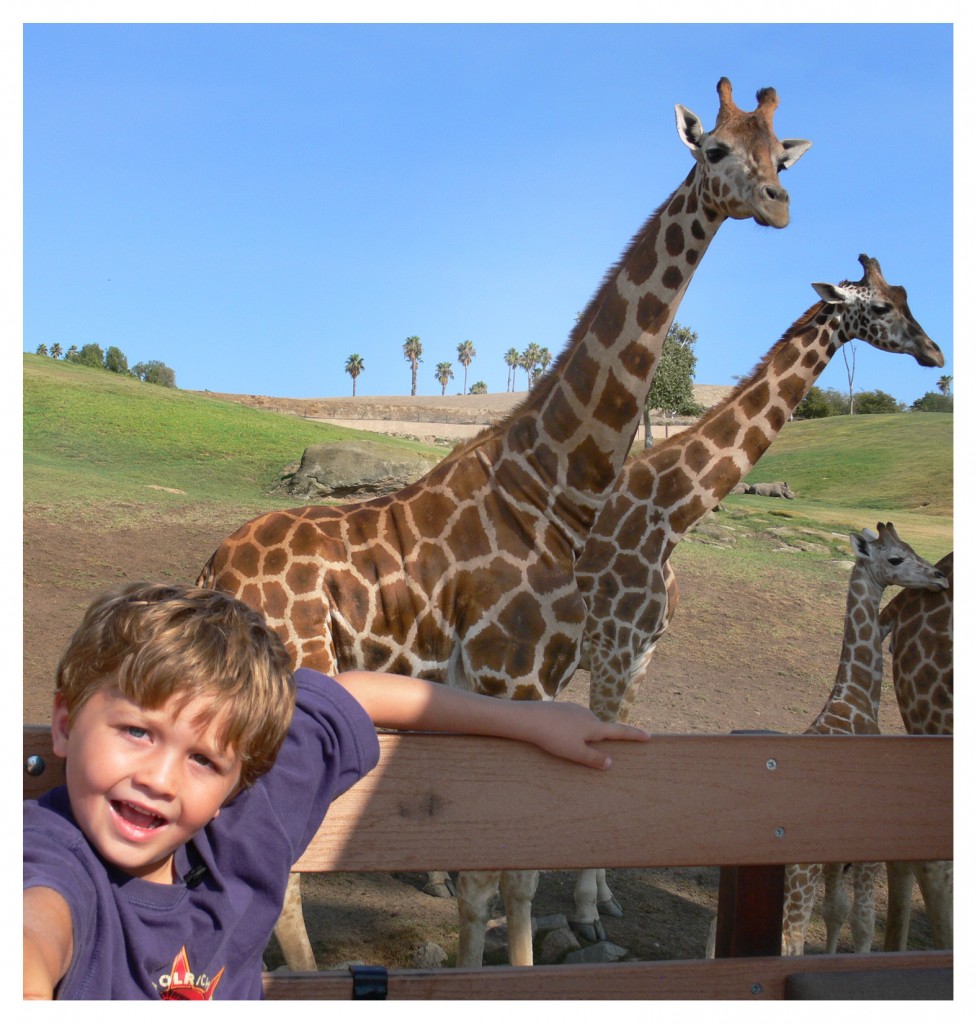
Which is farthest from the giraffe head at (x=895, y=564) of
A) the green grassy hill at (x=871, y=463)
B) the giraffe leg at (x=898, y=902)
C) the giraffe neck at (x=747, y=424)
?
the green grassy hill at (x=871, y=463)

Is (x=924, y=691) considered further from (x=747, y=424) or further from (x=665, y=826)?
(x=665, y=826)

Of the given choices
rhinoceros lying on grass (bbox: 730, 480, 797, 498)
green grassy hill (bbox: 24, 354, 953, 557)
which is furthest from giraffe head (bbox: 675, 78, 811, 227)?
rhinoceros lying on grass (bbox: 730, 480, 797, 498)

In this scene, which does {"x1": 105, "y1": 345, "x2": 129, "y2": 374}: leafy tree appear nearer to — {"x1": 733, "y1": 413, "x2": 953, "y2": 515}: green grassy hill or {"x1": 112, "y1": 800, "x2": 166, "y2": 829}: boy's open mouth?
{"x1": 733, "y1": 413, "x2": 953, "y2": 515}: green grassy hill

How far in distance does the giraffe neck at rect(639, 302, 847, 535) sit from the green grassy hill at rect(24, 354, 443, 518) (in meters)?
8.15

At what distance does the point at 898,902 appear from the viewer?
4246 mm

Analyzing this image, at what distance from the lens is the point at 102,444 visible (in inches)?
652

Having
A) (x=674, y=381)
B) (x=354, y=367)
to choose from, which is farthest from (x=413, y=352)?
(x=674, y=381)

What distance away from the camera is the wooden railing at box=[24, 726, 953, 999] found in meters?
1.91

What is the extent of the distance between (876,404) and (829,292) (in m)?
55.0

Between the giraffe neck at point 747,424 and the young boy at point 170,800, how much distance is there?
3.80 meters

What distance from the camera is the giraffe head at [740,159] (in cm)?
376

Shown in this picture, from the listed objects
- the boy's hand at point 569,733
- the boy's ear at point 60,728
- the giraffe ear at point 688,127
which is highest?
the giraffe ear at point 688,127

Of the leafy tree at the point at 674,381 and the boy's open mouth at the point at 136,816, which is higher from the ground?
the leafy tree at the point at 674,381

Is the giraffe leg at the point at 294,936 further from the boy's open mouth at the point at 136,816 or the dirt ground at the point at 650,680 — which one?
the boy's open mouth at the point at 136,816
